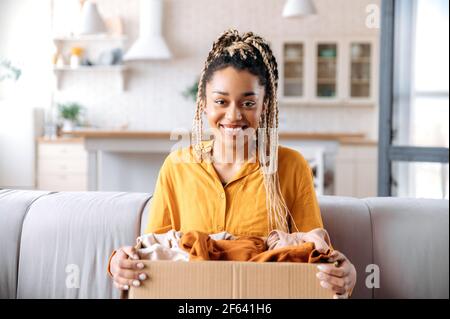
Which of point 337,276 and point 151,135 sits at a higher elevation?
point 151,135

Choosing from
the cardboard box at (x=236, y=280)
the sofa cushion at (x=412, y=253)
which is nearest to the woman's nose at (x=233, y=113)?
the cardboard box at (x=236, y=280)

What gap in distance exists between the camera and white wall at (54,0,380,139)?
17.5 feet

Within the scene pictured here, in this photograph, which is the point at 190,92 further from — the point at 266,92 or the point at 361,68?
the point at 266,92

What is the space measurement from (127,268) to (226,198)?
278 mm

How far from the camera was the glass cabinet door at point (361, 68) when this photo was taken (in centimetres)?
519

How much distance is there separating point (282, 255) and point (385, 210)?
511 mm

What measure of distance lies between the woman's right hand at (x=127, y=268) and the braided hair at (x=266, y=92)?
27 centimetres

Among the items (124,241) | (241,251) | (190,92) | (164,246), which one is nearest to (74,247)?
(124,241)

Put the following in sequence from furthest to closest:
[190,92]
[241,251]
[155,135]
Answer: [190,92] → [155,135] → [241,251]

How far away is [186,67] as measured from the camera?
5531 millimetres

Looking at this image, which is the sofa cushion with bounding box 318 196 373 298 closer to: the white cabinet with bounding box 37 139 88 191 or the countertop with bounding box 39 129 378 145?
the countertop with bounding box 39 129 378 145

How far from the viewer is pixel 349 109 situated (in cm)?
534

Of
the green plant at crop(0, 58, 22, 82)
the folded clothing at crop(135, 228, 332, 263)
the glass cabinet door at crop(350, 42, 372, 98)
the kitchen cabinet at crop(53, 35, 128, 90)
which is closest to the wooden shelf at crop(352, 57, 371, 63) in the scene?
the glass cabinet door at crop(350, 42, 372, 98)
